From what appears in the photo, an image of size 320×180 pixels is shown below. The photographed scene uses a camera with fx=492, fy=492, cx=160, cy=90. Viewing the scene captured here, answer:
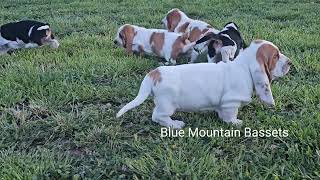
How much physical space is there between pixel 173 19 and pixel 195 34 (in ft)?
2.51

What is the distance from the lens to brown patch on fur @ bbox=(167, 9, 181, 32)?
6.75m

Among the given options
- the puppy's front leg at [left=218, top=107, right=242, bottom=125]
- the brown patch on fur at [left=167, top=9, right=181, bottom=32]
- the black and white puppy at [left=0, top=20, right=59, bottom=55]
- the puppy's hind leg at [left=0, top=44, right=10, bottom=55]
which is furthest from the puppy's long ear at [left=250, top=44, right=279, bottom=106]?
the puppy's hind leg at [left=0, top=44, right=10, bottom=55]

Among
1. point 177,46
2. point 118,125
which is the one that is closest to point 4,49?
point 177,46

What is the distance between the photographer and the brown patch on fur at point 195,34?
6.07m

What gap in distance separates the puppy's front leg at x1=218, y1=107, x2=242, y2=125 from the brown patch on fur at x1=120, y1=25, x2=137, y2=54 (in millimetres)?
2849

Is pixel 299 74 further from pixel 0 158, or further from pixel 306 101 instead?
pixel 0 158

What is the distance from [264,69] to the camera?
140 inches

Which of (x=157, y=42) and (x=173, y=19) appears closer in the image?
(x=157, y=42)

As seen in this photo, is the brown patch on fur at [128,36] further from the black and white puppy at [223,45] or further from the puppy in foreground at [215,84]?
the puppy in foreground at [215,84]

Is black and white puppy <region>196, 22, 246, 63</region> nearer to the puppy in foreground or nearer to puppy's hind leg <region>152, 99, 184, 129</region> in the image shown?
the puppy in foreground

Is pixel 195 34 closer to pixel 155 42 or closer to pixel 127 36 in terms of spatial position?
pixel 155 42

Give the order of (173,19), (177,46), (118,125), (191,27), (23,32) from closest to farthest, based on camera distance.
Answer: (118,125), (177,46), (191,27), (23,32), (173,19)

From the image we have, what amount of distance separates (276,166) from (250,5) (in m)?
8.16

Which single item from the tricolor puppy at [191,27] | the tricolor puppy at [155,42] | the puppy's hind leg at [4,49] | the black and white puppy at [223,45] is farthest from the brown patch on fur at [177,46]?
the puppy's hind leg at [4,49]
